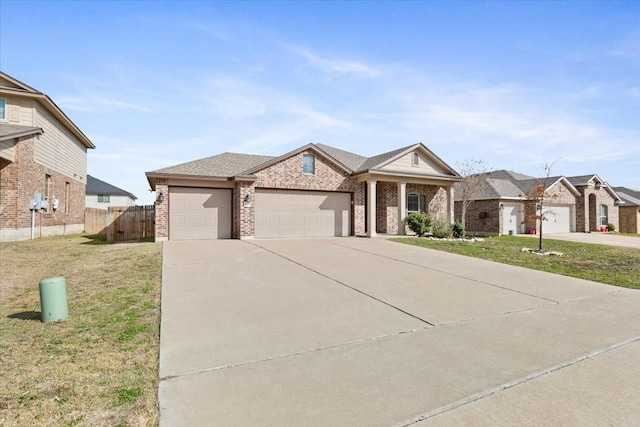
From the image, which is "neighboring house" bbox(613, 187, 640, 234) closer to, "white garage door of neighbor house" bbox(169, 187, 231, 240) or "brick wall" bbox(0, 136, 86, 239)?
"white garage door of neighbor house" bbox(169, 187, 231, 240)

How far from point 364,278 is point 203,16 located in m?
8.65

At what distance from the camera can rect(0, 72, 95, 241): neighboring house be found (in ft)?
46.6

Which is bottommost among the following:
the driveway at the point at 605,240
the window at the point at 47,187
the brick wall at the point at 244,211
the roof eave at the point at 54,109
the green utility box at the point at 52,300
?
the driveway at the point at 605,240

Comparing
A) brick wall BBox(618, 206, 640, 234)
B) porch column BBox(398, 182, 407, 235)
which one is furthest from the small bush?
brick wall BBox(618, 206, 640, 234)

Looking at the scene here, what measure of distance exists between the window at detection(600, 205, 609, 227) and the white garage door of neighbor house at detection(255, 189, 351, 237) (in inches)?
1023

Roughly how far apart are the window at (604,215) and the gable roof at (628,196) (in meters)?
4.51

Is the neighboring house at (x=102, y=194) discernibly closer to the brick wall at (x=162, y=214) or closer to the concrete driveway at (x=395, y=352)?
the brick wall at (x=162, y=214)

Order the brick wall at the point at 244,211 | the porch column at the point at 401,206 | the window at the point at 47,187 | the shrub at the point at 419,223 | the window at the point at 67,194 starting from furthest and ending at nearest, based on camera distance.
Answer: the window at the point at 67,194, the porch column at the point at 401,206, the shrub at the point at 419,223, the window at the point at 47,187, the brick wall at the point at 244,211

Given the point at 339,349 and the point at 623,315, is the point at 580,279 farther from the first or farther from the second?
the point at 339,349

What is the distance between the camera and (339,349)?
370cm

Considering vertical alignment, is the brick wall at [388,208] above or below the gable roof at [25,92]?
below

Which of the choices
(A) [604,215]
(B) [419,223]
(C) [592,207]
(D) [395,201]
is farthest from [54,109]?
(A) [604,215]

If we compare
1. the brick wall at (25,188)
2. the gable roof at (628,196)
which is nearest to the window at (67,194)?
the brick wall at (25,188)

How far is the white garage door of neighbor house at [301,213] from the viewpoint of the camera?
15758mm
